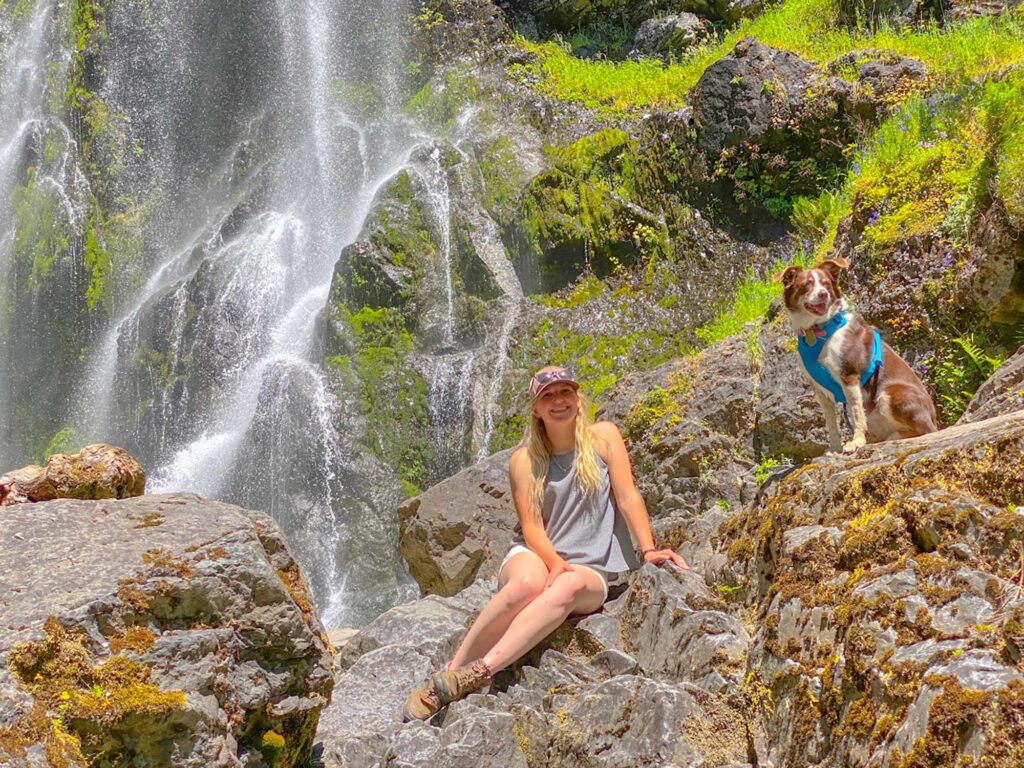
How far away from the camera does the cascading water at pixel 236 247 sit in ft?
37.7

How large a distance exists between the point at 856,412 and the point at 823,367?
0.28 meters

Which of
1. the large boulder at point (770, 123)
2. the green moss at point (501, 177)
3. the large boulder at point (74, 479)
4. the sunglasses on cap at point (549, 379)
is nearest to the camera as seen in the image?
the sunglasses on cap at point (549, 379)

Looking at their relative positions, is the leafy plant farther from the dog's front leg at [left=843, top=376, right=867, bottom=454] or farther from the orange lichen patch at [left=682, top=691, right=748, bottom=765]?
the orange lichen patch at [left=682, top=691, right=748, bottom=765]

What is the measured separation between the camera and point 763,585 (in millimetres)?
3650

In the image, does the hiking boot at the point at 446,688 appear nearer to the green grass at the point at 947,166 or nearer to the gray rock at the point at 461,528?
the gray rock at the point at 461,528

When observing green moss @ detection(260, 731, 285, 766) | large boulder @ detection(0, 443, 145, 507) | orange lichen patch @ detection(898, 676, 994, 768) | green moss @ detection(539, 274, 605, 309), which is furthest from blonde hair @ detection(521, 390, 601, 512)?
green moss @ detection(539, 274, 605, 309)

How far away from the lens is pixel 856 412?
4023 millimetres

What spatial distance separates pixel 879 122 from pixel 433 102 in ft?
27.4

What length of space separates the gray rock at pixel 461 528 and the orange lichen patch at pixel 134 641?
4.15m

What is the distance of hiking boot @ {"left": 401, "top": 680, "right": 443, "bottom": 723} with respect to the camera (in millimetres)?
3996

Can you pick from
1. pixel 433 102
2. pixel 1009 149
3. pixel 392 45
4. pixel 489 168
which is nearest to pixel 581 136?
pixel 489 168

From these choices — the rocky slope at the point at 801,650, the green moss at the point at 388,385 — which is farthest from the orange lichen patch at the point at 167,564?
the green moss at the point at 388,385

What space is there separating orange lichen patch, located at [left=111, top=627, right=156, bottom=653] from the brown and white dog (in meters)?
3.04

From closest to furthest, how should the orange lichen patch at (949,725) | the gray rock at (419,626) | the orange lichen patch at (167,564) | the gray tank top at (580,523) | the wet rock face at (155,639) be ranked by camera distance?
1. the orange lichen patch at (949,725)
2. the wet rock face at (155,639)
3. the orange lichen patch at (167,564)
4. the gray tank top at (580,523)
5. the gray rock at (419,626)
